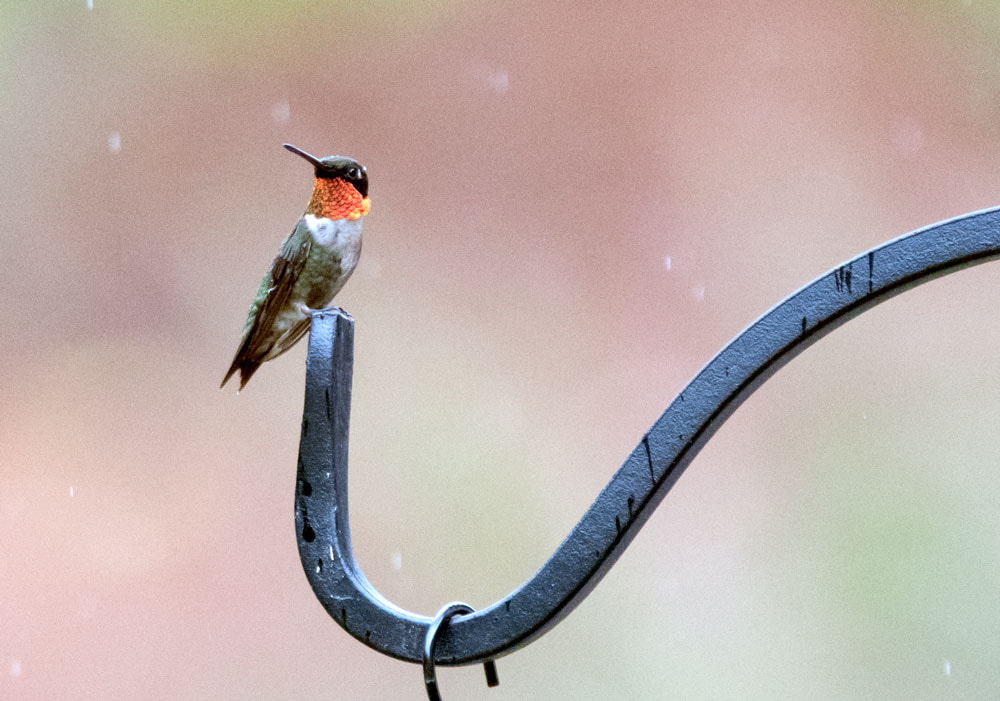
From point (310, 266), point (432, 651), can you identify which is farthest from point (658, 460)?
point (310, 266)

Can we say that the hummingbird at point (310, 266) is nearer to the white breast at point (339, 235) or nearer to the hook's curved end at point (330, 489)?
the white breast at point (339, 235)

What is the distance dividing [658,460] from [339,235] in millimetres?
390

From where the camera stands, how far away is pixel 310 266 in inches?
25.9

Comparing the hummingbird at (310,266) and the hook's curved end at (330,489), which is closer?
the hook's curved end at (330,489)

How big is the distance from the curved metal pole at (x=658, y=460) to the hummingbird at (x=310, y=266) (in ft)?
1.03

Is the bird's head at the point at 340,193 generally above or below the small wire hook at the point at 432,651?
above

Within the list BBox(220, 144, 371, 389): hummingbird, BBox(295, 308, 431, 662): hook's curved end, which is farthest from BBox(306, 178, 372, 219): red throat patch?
BBox(295, 308, 431, 662): hook's curved end

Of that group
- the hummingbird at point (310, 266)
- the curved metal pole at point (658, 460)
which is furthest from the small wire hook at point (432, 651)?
the hummingbird at point (310, 266)

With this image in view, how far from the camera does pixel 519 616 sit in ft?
1.06

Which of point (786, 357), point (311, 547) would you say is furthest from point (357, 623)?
point (786, 357)

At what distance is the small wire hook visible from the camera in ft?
1.04

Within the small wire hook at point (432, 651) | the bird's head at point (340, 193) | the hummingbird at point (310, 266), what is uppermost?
the bird's head at point (340, 193)

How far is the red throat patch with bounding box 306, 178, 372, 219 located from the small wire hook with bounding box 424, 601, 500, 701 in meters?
0.38

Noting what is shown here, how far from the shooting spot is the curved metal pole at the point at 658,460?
302 mm
